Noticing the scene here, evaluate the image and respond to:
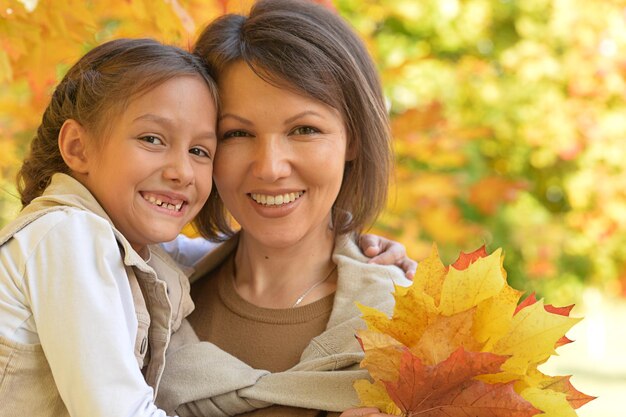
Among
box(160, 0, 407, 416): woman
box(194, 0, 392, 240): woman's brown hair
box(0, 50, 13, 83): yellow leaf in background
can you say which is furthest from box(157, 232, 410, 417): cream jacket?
box(0, 50, 13, 83): yellow leaf in background

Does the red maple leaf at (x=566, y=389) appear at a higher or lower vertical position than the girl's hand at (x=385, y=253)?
lower

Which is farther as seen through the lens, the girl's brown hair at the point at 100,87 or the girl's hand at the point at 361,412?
the girl's brown hair at the point at 100,87

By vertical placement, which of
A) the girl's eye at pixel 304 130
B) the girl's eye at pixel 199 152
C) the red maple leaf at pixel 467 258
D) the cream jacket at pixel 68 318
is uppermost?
the girl's eye at pixel 304 130

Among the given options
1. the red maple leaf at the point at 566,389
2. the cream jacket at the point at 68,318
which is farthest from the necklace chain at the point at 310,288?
the red maple leaf at the point at 566,389

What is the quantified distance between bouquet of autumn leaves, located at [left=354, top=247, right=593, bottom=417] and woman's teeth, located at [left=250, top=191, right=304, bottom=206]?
50cm

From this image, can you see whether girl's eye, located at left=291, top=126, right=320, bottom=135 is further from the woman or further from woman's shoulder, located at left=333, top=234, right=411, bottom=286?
woman's shoulder, located at left=333, top=234, right=411, bottom=286

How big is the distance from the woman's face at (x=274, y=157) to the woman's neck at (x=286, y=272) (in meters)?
0.10

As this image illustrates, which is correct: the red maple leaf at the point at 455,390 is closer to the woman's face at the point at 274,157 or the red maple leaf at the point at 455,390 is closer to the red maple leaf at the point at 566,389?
the red maple leaf at the point at 566,389

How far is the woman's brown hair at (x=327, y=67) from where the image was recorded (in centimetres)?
207

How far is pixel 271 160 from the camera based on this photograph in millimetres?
2025

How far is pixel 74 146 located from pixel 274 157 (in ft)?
1.45

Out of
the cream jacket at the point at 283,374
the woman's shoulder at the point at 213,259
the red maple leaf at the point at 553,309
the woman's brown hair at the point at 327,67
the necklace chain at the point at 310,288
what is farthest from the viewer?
the woman's shoulder at the point at 213,259

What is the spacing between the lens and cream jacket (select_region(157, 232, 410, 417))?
185cm

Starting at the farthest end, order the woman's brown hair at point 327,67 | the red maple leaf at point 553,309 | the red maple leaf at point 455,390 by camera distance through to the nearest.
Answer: the woman's brown hair at point 327,67 → the red maple leaf at point 553,309 → the red maple leaf at point 455,390
